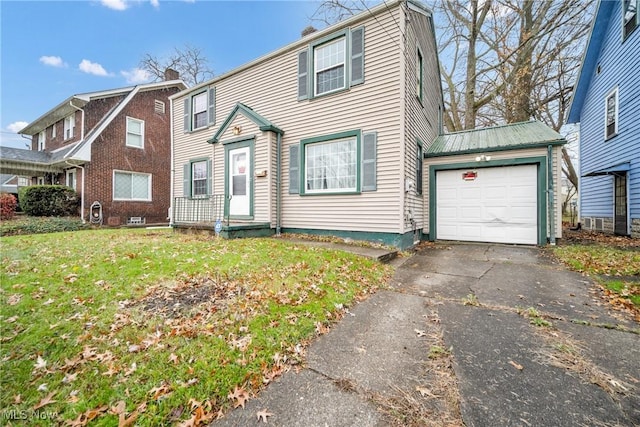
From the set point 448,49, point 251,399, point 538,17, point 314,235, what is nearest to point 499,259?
point 314,235

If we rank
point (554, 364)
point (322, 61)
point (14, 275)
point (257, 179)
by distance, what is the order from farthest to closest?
point (257, 179), point (322, 61), point (14, 275), point (554, 364)

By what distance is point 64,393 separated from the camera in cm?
180

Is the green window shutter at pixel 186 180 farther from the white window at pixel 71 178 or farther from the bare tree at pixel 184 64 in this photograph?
the bare tree at pixel 184 64

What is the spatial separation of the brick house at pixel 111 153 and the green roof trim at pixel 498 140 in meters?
14.4

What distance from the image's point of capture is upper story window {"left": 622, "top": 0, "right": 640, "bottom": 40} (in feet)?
26.3

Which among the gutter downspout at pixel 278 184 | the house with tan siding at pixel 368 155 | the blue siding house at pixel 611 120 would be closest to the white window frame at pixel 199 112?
the house with tan siding at pixel 368 155

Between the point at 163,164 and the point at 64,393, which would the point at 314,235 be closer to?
the point at 64,393

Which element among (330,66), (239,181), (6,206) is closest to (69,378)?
(239,181)

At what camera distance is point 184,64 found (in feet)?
67.9

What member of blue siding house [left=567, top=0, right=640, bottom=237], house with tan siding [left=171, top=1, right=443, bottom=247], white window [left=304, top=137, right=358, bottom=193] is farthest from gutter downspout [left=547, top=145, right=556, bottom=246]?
white window [left=304, top=137, right=358, bottom=193]

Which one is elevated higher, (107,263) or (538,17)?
(538,17)

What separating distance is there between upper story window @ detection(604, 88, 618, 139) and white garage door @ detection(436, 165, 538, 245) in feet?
17.0

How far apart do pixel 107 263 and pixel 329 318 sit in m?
3.76

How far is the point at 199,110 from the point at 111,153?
6.37 metres
